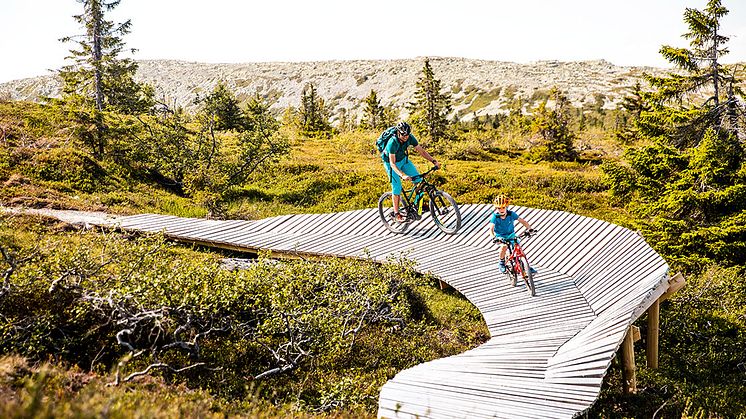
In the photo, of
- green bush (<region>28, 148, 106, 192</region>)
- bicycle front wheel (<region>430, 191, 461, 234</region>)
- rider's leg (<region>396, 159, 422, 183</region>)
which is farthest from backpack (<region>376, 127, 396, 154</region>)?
green bush (<region>28, 148, 106, 192</region>)

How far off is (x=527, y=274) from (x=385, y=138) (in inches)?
208

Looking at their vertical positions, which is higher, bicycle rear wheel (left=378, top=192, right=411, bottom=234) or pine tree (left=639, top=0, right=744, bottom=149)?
pine tree (left=639, top=0, right=744, bottom=149)

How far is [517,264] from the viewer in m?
11.2

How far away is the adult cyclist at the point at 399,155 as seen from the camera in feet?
44.0

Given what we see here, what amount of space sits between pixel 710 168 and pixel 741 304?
373 centimetres

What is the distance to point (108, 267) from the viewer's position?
10.1m

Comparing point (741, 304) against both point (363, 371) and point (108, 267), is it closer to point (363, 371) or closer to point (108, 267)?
point (363, 371)

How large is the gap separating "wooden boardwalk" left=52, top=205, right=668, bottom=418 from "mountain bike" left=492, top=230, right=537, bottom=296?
9.5 inches

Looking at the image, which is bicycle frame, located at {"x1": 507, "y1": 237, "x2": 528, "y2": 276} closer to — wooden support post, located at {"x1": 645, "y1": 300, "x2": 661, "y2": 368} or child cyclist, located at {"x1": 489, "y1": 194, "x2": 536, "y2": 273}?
child cyclist, located at {"x1": 489, "y1": 194, "x2": 536, "y2": 273}

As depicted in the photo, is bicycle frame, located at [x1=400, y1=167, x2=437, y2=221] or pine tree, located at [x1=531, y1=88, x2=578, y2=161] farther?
pine tree, located at [x1=531, y1=88, x2=578, y2=161]

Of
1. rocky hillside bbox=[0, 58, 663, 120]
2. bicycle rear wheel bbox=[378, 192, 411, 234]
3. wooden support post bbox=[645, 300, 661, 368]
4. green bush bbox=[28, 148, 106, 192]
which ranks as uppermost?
rocky hillside bbox=[0, 58, 663, 120]

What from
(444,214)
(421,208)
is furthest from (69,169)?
(444,214)

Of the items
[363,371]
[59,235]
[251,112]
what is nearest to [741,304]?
[363,371]

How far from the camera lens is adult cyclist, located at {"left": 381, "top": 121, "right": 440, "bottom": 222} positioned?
1342 cm
